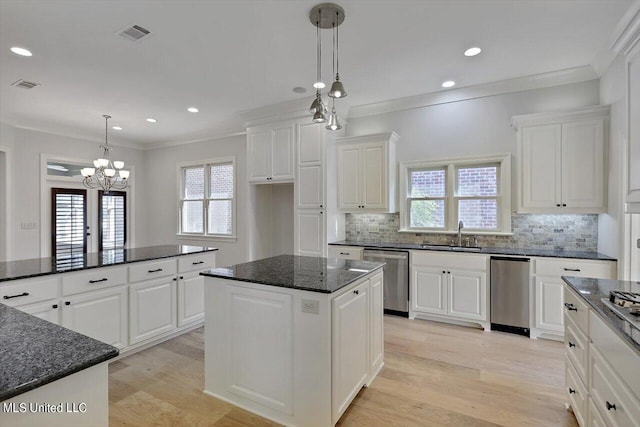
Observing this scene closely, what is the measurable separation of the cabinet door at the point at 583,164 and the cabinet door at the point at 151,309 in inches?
174

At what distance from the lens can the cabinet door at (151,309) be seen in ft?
9.95

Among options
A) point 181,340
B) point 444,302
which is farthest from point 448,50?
point 181,340

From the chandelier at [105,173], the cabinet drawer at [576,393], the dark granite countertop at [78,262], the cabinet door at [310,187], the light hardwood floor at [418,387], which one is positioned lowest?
the light hardwood floor at [418,387]

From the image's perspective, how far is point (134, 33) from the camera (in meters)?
2.71

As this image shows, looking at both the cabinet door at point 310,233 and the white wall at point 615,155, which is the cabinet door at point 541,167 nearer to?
the white wall at point 615,155

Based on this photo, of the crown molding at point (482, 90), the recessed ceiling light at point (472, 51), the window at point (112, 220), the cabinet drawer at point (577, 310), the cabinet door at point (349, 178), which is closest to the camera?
the cabinet drawer at point (577, 310)

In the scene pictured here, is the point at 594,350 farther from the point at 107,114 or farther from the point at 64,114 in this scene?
the point at 64,114

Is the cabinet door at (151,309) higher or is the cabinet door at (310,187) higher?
the cabinet door at (310,187)

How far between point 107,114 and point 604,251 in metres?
6.86

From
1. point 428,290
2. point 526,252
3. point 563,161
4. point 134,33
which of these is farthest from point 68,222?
point 563,161

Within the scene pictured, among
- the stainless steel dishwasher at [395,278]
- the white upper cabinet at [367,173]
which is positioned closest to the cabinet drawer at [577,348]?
the stainless steel dishwasher at [395,278]

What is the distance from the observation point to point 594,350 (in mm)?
1638

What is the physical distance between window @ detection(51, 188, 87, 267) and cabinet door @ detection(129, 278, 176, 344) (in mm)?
3443

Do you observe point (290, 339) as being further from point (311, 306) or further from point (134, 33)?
point (134, 33)
